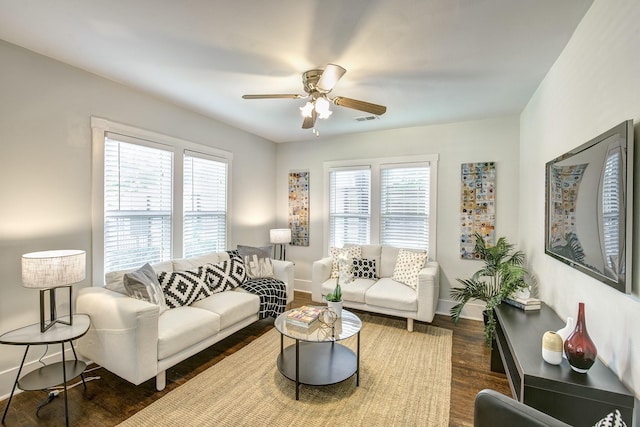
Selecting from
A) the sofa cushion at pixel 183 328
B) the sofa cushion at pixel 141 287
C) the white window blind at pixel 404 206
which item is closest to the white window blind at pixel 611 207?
the white window blind at pixel 404 206

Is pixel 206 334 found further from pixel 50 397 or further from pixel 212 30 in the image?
pixel 212 30

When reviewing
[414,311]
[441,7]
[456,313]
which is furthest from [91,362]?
[441,7]

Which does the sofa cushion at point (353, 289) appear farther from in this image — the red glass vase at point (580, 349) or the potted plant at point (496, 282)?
the red glass vase at point (580, 349)

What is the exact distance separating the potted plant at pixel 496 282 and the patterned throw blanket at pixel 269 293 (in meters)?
1.95

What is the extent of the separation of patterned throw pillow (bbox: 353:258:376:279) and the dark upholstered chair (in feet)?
9.90

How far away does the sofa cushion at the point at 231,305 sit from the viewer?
2.80 metres

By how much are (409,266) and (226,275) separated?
7.52 feet

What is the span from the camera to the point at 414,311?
130 inches

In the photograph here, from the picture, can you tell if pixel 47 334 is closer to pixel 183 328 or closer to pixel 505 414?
pixel 183 328

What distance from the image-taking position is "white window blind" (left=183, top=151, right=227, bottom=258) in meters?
3.68

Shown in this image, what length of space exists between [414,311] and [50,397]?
3298 millimetres

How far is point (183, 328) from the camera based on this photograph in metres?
2.39

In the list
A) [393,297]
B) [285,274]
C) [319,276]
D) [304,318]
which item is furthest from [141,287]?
[393,297]

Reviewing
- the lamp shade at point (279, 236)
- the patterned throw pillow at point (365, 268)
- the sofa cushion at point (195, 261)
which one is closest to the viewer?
the sofa cushion at point (195, 261)
